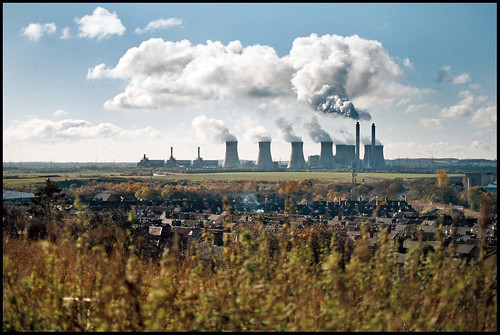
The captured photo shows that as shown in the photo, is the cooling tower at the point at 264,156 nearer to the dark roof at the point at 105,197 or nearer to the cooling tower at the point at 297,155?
the cooling tower at the point at 297,155

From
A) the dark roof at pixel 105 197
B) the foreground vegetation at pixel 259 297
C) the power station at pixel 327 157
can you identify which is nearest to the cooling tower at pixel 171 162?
the power station at pixel 327 157

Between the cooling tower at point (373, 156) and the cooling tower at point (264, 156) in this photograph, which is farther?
the cooling tower at point (373, 156)

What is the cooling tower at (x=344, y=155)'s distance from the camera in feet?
289

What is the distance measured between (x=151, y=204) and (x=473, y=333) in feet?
123

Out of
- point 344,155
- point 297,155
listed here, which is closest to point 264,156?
point 297,155

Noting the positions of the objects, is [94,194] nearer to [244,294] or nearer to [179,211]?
[179,211]

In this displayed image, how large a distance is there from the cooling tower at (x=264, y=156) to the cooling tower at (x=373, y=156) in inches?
746

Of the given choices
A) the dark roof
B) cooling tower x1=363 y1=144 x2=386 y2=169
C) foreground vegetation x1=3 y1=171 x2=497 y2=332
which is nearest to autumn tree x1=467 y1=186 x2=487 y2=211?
the dark roof

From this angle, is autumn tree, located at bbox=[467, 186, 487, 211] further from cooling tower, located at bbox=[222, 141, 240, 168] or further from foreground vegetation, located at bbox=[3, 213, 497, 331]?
cooling tower, located at bbox=[222, 141, 240, 168]

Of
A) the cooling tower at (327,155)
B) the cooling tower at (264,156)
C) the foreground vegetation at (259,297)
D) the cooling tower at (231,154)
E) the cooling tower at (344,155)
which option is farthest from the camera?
the cooling tower at (344,155)

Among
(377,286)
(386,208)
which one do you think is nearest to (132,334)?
(377,286)

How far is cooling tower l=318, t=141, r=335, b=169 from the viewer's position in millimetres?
84312

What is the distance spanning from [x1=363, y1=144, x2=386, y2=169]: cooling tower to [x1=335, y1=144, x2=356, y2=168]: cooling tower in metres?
3.92

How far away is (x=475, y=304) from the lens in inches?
133
